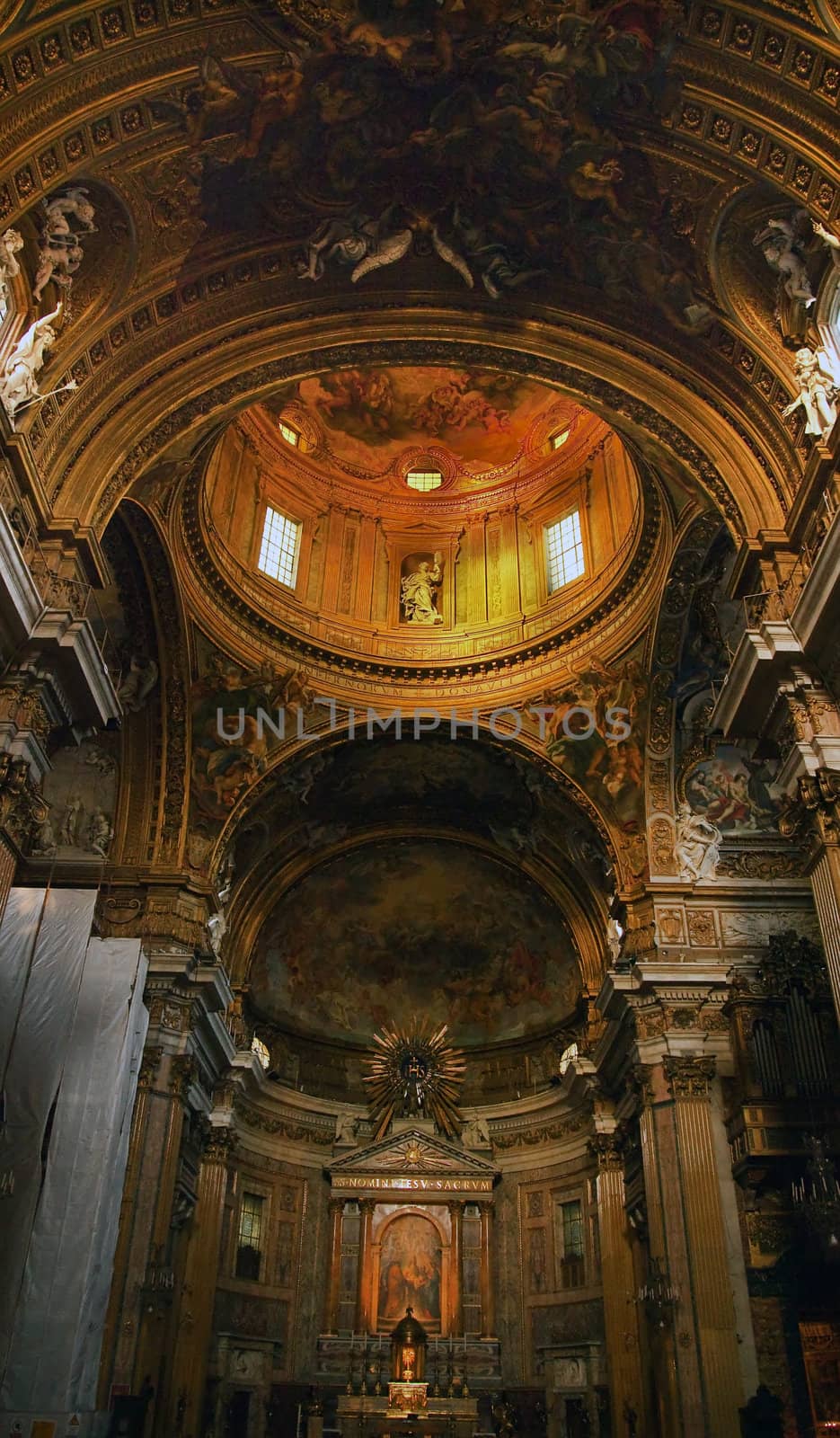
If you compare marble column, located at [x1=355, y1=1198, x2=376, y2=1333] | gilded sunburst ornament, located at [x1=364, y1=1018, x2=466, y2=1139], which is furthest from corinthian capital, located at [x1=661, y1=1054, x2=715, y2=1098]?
marble column, located at [x1=355, y1=1198, x2=376, y2=1333]

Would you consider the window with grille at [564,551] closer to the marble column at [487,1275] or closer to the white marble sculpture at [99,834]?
the white marble sculpture at [99,834]

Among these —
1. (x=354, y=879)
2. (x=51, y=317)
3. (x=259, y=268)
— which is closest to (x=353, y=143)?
(x=259, y=268)

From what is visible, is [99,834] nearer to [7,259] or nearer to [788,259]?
[7,259]

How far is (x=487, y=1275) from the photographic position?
2327cm

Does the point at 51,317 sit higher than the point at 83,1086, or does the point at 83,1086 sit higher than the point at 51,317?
the point at 51,317

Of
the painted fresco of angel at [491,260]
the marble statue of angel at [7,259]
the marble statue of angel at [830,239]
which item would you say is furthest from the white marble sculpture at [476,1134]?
the marble statue of angel at [7,259]

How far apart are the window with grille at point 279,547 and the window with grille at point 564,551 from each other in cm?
541

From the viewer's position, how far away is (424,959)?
26.9m

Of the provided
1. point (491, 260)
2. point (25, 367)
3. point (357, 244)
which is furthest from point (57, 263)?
point (491, 260)

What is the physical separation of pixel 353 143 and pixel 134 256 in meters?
2.96

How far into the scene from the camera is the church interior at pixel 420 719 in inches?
467

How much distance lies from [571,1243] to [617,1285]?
3.19 metres

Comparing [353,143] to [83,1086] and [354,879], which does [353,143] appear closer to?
[83,1086]

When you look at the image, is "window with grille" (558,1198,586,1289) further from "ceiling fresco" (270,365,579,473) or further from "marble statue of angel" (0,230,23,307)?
"marble statue of angel" (0,230,23,307)
